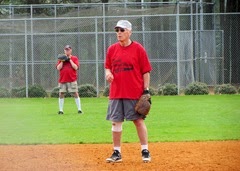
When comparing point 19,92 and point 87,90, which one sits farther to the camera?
point 19,92

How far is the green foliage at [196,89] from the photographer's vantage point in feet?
98.1

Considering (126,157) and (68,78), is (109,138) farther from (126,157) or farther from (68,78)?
(68,78)

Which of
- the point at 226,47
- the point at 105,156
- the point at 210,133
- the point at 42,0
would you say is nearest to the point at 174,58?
the point at 226,47

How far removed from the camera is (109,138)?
14109 millimetres

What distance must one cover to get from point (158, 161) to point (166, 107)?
1250 centimetres

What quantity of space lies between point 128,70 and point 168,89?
2008 centimetres

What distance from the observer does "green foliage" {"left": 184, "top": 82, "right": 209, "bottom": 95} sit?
2989cm

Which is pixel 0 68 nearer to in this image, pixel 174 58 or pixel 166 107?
pixel 174 58

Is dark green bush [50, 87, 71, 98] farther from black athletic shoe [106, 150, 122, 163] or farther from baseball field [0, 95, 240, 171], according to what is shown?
black athletic shoe [106, 150, 122, 163]

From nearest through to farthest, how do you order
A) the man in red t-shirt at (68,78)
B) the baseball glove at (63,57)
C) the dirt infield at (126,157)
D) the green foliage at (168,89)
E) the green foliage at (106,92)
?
the dirt infield at (126,157)
the baseball glove at (63,57)
the man in red t-shirt at (68,78)
the green foliage at (106,92)
the green foliage at (168,89)

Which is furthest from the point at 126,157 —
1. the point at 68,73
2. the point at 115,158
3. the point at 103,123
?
the point at 68,73

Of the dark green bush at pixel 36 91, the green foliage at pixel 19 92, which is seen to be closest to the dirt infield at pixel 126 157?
the dark green bush at pixel 36 91

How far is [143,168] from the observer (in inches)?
368

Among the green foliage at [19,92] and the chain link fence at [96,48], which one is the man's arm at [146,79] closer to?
the chain link fence at [96,48]
